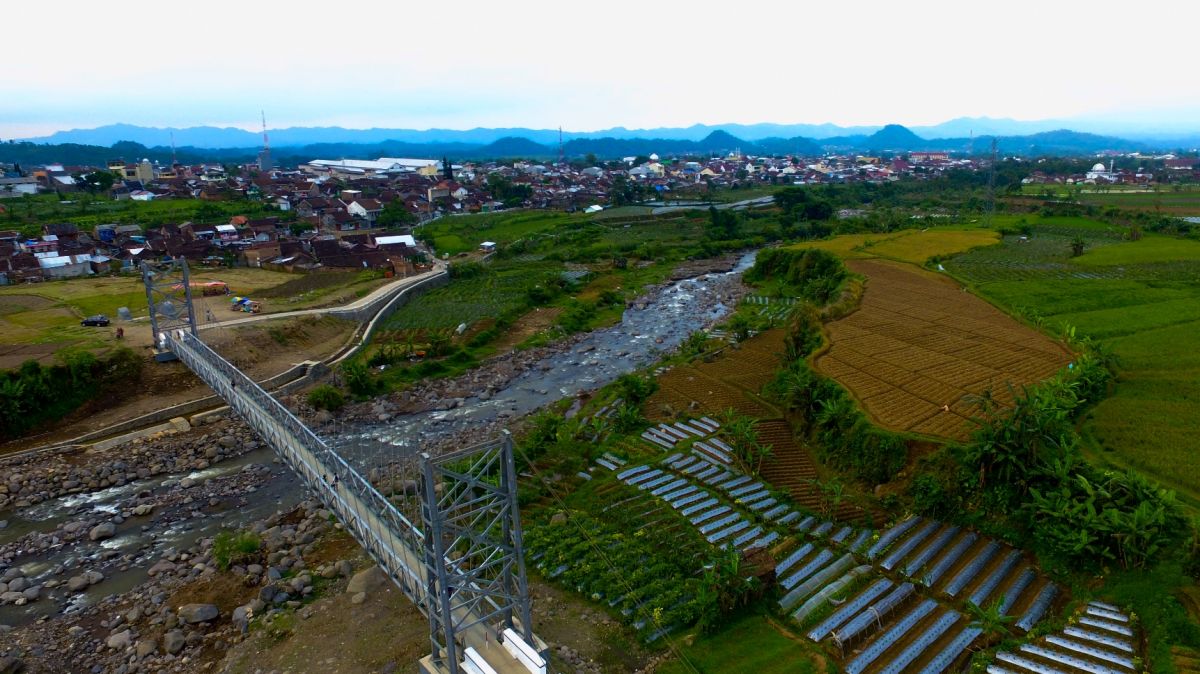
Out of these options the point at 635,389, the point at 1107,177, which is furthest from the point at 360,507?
the point at 1107,177

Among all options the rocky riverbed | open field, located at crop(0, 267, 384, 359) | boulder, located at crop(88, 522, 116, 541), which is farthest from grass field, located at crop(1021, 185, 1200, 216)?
boulder, located at crop(88, 522, 116, 541)

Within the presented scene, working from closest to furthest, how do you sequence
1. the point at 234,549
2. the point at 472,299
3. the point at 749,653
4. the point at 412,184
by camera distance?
the point at 749,653
the point at 234,549
the point at 472,299
the point at 412,184

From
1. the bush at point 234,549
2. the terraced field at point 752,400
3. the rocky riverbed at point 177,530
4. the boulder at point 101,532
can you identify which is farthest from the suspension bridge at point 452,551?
the terraced field at point 752,400

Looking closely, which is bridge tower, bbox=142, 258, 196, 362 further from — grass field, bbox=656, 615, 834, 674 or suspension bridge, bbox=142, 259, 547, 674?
grass field, bbox=656, 615, 834, 674

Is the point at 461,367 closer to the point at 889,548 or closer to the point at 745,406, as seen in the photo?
the point at 745,406

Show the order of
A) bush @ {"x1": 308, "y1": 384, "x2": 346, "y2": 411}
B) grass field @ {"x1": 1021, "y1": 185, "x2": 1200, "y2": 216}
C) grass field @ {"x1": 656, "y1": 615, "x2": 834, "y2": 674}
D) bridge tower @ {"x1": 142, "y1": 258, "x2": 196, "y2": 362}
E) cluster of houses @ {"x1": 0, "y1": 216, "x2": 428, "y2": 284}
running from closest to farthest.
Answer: grass field @ {"x1": 656, "y1": 615, "x2": 834, "y2": 674} → bush @ {"x1": 308, "y1": 384, "x2": 346, "y2": 411} → bridge tower @ {"x1": 142, "y1": 258, "x2": 196, "y2": 362} → cluster of houses @ {"x1": 0, "y1": 216, "x2": 428, "y2": 284} → grass field @ {"x1": 1021, "y1": 185, "x2": 1200, "y2": 216}

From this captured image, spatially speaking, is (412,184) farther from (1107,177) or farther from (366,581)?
(1107,177)

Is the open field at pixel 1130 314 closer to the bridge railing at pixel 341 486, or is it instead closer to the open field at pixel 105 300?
the bridge railing at pixel 341 486
